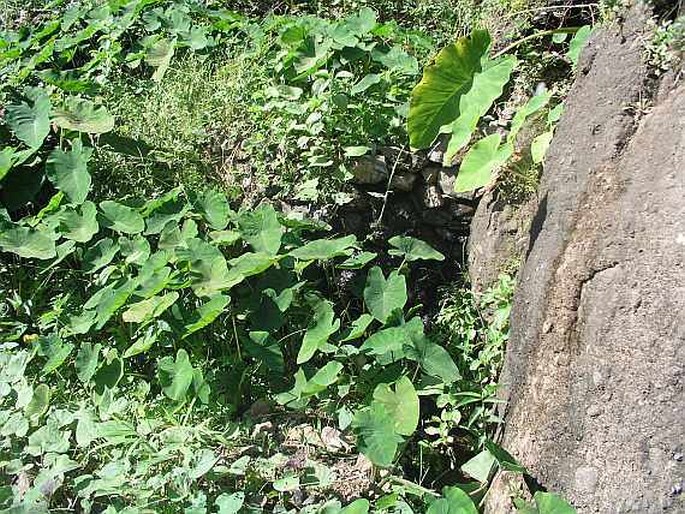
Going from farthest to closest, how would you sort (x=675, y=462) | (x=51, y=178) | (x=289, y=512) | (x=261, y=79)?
(x=261, y=79), (x=51, y=178), (x=289, y=512), (x=675, y=462)

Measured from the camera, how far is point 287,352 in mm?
3043

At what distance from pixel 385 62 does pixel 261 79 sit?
0.52m

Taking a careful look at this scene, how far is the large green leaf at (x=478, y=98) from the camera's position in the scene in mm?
2850

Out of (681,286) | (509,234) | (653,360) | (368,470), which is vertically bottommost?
(368,470)

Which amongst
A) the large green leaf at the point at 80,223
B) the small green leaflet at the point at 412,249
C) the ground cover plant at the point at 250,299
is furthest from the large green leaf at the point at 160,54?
the small green leaflet at the point at 412,249

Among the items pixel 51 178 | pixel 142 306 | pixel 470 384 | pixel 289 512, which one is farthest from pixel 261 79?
pixel 289 512

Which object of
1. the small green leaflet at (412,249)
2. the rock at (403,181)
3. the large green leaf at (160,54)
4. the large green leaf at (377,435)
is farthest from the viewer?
the large green leaf at (160,54)

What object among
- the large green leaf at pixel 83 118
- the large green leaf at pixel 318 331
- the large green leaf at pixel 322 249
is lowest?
the large green leaf at pixel 318 331

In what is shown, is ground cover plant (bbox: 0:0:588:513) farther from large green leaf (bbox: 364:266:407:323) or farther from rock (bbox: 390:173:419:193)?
rock (bbox: 390:173:419:193)

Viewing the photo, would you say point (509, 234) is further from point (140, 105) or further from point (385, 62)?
point (140, 105)

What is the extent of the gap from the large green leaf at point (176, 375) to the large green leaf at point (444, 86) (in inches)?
38.5

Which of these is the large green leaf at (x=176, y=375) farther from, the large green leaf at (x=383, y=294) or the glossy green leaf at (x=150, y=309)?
the large green leaf at (x=383, y=294)

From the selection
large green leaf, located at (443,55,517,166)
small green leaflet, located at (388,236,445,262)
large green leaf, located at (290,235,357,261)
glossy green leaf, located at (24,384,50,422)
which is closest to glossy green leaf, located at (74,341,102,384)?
glossy green leaf, located at (24,384,50,422)

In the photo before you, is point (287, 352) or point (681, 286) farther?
point (287, 352)
